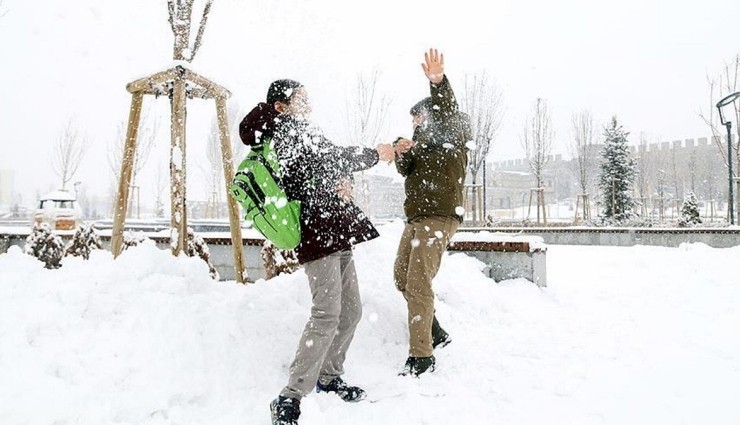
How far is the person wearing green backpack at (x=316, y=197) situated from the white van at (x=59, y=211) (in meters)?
16.0

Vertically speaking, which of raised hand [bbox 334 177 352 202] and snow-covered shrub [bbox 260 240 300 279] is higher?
raised hand [bbox 334 177 352 202]

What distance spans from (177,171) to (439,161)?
99.1 inches

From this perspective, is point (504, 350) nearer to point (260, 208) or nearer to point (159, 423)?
point (260, 208)

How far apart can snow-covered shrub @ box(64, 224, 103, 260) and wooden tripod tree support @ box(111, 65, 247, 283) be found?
2.91 metres

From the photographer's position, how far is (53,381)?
2.42m

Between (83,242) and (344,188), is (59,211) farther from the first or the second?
(344,188)

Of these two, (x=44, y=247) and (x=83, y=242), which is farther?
(x=44, y=247)

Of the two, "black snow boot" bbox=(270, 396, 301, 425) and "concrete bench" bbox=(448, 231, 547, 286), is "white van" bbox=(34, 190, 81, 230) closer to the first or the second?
"concrete bench" bbox=(448, 231, 547, 286)

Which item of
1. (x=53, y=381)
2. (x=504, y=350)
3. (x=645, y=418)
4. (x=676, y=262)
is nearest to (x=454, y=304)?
(x=504, y=350)

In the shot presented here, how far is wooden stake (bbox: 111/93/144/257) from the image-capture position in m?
4.50

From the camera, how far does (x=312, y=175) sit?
2625 millimetres

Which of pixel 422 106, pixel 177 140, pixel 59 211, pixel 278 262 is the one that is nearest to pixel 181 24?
pixel 177 140

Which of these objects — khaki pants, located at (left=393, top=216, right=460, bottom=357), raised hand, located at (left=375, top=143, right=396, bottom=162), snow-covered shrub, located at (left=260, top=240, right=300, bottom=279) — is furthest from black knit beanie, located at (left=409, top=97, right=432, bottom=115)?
snow-covered shrub, located at (left=260, top=240, right=300, bottom=279)

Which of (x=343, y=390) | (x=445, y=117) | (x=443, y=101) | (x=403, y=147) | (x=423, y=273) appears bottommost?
(x=343, y=390)
